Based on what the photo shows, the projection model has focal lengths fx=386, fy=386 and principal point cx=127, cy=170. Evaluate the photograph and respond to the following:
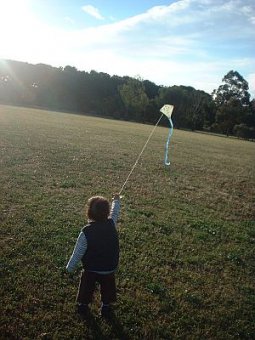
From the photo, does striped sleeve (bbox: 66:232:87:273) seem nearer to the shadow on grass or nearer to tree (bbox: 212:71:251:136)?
the shadow on grass

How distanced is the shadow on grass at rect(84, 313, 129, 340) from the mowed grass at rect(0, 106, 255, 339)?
0.05 feet

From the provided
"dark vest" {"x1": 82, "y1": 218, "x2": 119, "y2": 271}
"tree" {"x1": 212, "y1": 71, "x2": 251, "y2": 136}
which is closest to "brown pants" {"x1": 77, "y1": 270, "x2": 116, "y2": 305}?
"dark vest" {"x1": 82, "y1": 218, "x2": 119, "y2": 271}

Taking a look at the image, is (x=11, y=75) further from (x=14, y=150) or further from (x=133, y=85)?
(x=14, y=150)

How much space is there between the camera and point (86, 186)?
1294 centimetres

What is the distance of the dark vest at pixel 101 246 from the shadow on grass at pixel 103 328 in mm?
832

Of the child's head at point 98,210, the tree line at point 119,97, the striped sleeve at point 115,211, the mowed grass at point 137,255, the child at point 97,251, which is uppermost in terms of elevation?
the tree line at point 119,97

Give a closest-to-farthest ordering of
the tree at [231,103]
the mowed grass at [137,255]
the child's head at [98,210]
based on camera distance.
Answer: the child's head at [98,210], the mowed grass at [137,255], the tree at [231,103]

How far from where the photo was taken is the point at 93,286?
5691mm

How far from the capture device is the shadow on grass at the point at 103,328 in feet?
17.8

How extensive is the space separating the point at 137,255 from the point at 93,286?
2.45 meters

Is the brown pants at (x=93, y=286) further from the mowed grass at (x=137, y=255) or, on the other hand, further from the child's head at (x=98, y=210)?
the child's head at (x=98, y=210)

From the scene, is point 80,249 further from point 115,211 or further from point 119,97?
point 119,97

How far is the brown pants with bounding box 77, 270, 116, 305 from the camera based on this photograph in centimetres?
562

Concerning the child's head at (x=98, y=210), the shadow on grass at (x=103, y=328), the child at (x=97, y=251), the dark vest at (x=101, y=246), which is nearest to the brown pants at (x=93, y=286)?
the child at (x=97, y=251)
